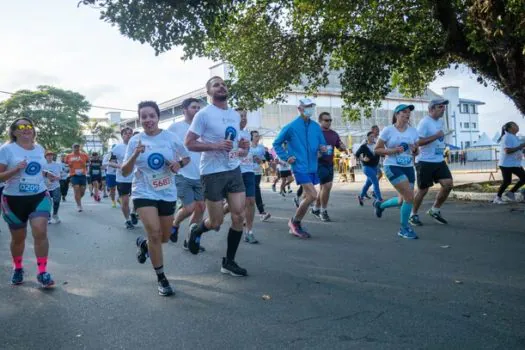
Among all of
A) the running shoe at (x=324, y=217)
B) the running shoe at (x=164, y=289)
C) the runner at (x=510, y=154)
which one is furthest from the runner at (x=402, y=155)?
the runner at (x=510, y=154)

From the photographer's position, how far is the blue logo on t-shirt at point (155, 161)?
478cm

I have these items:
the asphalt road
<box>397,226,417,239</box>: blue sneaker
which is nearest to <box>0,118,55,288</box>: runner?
the asphalt road

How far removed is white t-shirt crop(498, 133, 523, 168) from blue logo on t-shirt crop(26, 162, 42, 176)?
9376 millimetres

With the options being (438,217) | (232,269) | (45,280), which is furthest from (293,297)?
(438,217)

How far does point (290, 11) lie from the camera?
14.8m

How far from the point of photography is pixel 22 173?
5.36 meters

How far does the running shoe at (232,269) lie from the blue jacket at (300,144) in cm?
257

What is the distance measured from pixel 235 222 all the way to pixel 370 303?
5.61ft

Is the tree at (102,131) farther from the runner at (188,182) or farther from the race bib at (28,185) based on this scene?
the race bib at (28,185)

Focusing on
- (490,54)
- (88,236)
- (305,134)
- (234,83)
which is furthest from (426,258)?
(234,83)

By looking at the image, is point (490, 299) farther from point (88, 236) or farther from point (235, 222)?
point (88, 236)

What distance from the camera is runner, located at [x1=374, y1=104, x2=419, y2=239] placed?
288 inches

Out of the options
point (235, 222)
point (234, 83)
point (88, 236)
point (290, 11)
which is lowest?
point (88, 236)

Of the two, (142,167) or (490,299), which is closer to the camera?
(490,299)
